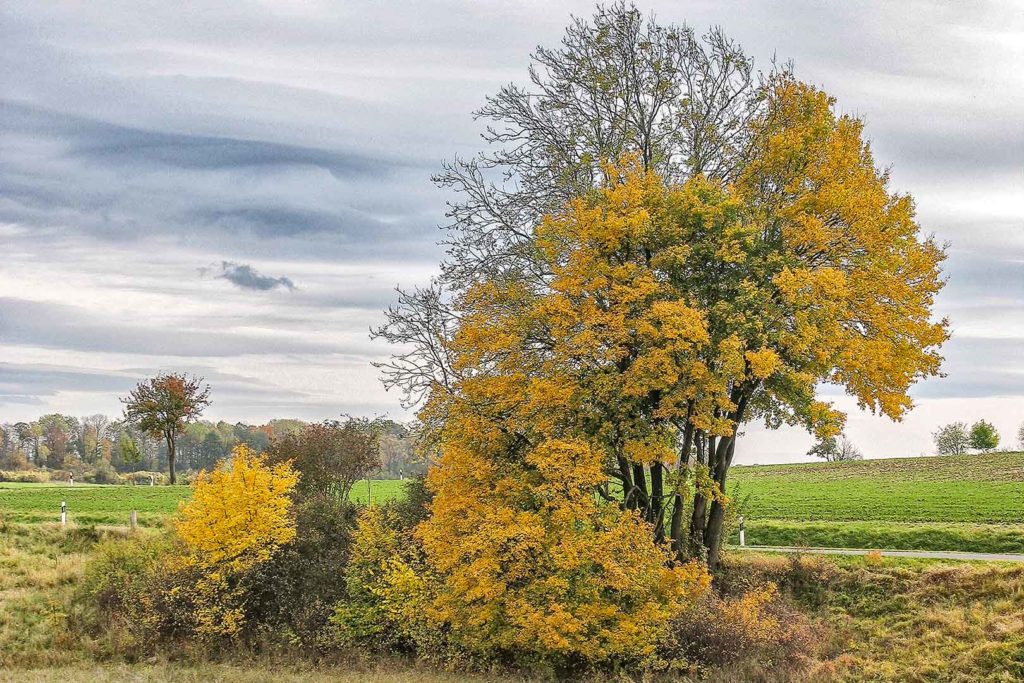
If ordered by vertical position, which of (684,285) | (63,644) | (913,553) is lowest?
(63,644)

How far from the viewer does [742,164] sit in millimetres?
26109

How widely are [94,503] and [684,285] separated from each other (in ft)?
112

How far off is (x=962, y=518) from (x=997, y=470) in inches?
770

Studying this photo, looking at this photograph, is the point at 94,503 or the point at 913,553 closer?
the point at 913,553

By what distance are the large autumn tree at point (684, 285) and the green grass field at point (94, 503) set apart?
15.7m

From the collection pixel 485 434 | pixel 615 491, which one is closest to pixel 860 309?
pixel 615 491

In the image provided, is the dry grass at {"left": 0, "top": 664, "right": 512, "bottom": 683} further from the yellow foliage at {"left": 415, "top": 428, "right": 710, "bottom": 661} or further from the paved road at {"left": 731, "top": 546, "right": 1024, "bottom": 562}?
the paved road at {"left": 731, "top": 546, "right": 1024, "bottom": 562}

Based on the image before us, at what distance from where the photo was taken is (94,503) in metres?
43.5

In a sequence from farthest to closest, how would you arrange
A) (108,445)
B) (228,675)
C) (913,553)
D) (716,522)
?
(108,445) → (913,553) → (716,522) → (228,675)

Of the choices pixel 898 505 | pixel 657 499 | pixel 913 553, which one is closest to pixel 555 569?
pixel 657 499

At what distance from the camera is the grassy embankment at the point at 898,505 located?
29.5 meters

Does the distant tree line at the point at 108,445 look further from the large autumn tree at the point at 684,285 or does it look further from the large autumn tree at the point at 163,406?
the large autumn tree at the point at 684,285

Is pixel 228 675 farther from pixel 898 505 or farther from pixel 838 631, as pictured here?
pixel 898 505

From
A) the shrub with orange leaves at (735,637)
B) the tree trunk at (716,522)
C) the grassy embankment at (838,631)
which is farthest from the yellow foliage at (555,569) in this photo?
the tree trunk at (716,522)
